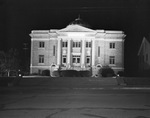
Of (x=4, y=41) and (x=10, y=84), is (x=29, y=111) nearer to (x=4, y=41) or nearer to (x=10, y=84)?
(x=10, y=84)

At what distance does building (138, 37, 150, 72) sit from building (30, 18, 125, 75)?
406 centimetres

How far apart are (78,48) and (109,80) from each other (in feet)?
67.1

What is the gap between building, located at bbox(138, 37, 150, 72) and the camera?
5247 centimetres

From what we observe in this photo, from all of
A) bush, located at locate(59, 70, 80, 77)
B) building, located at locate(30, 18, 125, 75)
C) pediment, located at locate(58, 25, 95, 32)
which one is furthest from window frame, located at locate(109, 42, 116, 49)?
bush, located at locate(59, 70, 80, 77)

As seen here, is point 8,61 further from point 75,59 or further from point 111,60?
point 111,60

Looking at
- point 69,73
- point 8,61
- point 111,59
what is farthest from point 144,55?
point 8,61

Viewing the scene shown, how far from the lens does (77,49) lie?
2168 inches

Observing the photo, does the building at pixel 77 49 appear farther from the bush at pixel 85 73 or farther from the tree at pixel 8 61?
the tree at pixel 8 61

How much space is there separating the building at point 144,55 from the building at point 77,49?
4.06m

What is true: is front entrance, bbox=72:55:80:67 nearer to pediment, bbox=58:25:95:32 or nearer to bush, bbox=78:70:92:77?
bush, bbox=78:70:92:77

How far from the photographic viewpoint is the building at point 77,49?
54.1 metres

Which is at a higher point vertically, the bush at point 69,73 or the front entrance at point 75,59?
the front entrance at point 75,59

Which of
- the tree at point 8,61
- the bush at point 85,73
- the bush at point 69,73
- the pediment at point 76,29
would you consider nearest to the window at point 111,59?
the bush at point 85,73

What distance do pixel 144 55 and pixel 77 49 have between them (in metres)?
12.6
